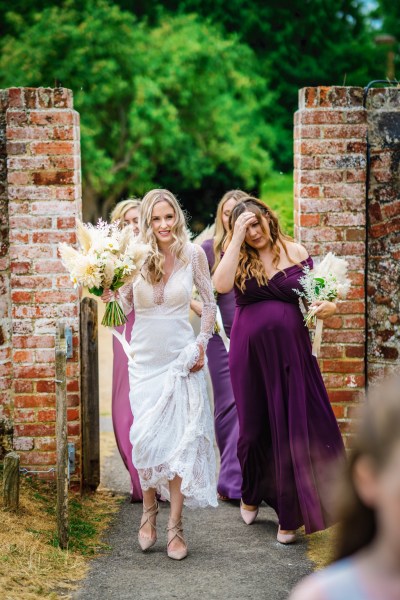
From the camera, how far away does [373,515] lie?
1.42 m

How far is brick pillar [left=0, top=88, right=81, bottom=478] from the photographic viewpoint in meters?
5.61

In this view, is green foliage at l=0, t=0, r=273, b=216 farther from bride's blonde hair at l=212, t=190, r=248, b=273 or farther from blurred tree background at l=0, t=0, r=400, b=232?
bride's blonde hair at l=212, t=190, r=248, b=273

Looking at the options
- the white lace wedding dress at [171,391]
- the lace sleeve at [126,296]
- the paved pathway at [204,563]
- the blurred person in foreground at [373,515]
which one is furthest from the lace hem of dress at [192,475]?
the blurred person in foreground at [373,515]

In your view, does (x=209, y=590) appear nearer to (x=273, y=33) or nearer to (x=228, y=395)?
(x=228, y=395)

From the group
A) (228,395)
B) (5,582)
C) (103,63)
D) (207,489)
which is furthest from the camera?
(103,63)

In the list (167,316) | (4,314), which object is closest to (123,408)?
(4,314)

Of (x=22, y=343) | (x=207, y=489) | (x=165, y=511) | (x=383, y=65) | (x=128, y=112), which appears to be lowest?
(x=165, y=511)

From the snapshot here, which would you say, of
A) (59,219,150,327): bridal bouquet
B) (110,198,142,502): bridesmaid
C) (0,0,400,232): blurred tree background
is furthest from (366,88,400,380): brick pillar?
(0,0,400,232): blurred tree background

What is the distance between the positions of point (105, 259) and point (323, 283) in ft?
4.12

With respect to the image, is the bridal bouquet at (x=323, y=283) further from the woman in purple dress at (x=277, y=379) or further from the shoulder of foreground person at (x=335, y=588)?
the shoulder of foreground person at (x=335, y=588)

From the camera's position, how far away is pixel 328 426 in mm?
5250

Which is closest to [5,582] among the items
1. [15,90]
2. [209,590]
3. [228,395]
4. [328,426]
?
[209,590]

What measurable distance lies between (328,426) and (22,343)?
78.2 inches

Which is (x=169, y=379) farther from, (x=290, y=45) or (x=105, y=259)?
(x=290, y=45)
